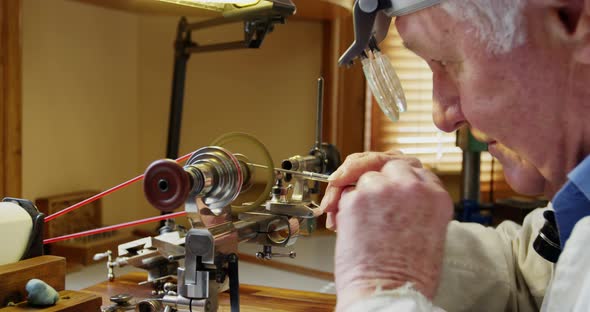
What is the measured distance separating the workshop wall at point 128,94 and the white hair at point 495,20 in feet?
5.45

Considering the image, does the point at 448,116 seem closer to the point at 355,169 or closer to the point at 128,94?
the point at 355,169

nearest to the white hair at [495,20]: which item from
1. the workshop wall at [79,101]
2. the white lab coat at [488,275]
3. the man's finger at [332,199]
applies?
the man's finger at [332,199]

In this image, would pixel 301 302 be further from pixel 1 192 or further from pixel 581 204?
pixel 1 192

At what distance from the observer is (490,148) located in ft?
2.58

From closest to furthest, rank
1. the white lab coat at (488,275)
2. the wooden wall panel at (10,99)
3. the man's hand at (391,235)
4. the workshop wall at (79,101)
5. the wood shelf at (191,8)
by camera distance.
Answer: the man's hand at (391,235), the white lab coat at (488,275), the wooden wall panel at (10,99), the workshop wall at (79,101), the wood shelf at (191,8)

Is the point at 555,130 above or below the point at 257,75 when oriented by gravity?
below

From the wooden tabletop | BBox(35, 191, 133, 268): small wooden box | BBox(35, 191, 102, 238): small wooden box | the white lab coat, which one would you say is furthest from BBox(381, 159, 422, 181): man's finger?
BBox(35, 191, 102, 238): small wooden box

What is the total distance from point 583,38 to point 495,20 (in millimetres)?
87

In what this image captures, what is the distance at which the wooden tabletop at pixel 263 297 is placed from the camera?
42.0 inches

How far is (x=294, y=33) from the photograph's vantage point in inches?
101

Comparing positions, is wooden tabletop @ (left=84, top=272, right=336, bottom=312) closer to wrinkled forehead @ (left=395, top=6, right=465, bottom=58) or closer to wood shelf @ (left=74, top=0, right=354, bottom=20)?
wrinkled forehead @ (left=395, top=6, right=465, bottom=58)

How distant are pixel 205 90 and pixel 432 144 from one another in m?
1.09

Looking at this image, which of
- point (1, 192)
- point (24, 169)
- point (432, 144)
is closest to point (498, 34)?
point (1, 192)

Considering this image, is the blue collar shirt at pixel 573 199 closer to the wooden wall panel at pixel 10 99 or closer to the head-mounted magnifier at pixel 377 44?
the head-mounted magnifier at pixel 377 44
